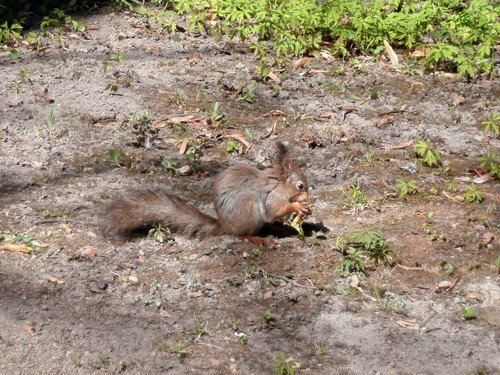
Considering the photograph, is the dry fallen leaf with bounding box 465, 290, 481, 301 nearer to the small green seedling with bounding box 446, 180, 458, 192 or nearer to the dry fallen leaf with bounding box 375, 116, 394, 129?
the small green seedling with bounding box 446, 180, 458, 192

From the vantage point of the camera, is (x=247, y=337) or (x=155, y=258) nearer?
(x=247, y=337)

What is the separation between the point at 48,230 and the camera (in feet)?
18.2

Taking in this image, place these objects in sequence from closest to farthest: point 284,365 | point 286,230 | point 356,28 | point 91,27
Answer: point 284,365 → point 286,230 → point 356,28 → point 91,27

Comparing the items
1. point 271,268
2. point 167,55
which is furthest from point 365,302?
point 167,55

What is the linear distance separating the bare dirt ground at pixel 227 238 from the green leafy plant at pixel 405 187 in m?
0.05

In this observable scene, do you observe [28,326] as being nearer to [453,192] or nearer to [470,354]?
[470,354]

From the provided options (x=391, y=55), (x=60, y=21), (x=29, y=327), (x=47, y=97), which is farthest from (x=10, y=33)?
(x=29, y=327)

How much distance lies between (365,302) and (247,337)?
77 cm

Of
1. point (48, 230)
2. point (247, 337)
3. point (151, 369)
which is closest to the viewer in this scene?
point (151, 369)

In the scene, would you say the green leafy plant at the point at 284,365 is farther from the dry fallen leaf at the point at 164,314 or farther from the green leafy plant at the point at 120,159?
the green leafy plant at the point at 120,159

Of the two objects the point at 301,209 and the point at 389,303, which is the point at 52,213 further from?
the point at 389,303

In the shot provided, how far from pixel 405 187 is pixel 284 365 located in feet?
6.66

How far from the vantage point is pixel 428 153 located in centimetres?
648

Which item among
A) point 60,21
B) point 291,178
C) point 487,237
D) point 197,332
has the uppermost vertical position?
point 291,178
